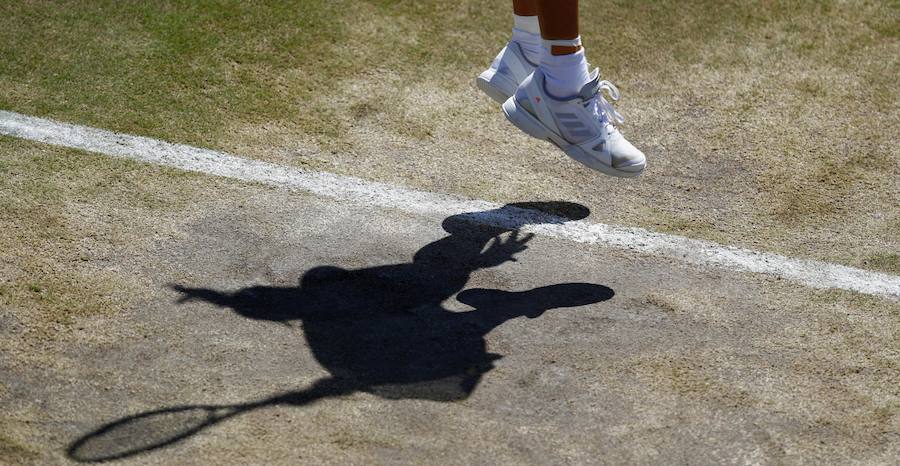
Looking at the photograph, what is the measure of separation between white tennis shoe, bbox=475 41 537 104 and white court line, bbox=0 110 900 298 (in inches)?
18.6

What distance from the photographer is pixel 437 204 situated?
4953 mm

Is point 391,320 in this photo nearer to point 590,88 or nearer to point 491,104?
point 590,88

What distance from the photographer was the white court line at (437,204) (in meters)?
4.60

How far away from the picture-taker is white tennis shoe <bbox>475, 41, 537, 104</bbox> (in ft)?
16.2

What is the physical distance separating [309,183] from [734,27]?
2.71 metres

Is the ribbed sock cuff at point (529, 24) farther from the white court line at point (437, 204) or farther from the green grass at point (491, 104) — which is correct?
the white court line at point (437, 204)

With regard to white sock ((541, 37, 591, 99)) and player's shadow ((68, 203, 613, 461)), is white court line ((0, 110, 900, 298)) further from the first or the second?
white sock ((541, 37, 591, 99))

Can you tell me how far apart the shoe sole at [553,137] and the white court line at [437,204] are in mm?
282

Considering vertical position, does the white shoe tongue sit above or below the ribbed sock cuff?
below

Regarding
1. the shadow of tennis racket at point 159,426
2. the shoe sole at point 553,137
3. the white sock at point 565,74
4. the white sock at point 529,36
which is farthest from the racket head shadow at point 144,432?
the white sock at point 529,36

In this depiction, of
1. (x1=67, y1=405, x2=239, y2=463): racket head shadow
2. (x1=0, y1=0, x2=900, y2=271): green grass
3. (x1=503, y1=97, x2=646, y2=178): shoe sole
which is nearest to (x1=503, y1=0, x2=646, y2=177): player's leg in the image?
(x1=503, y1=97, x2=646, y2=178): shoe sole

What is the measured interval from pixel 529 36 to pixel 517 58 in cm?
10

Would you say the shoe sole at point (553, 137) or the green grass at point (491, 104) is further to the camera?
the green grass at point (491, 104)

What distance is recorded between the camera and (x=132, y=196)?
480 centimetres
